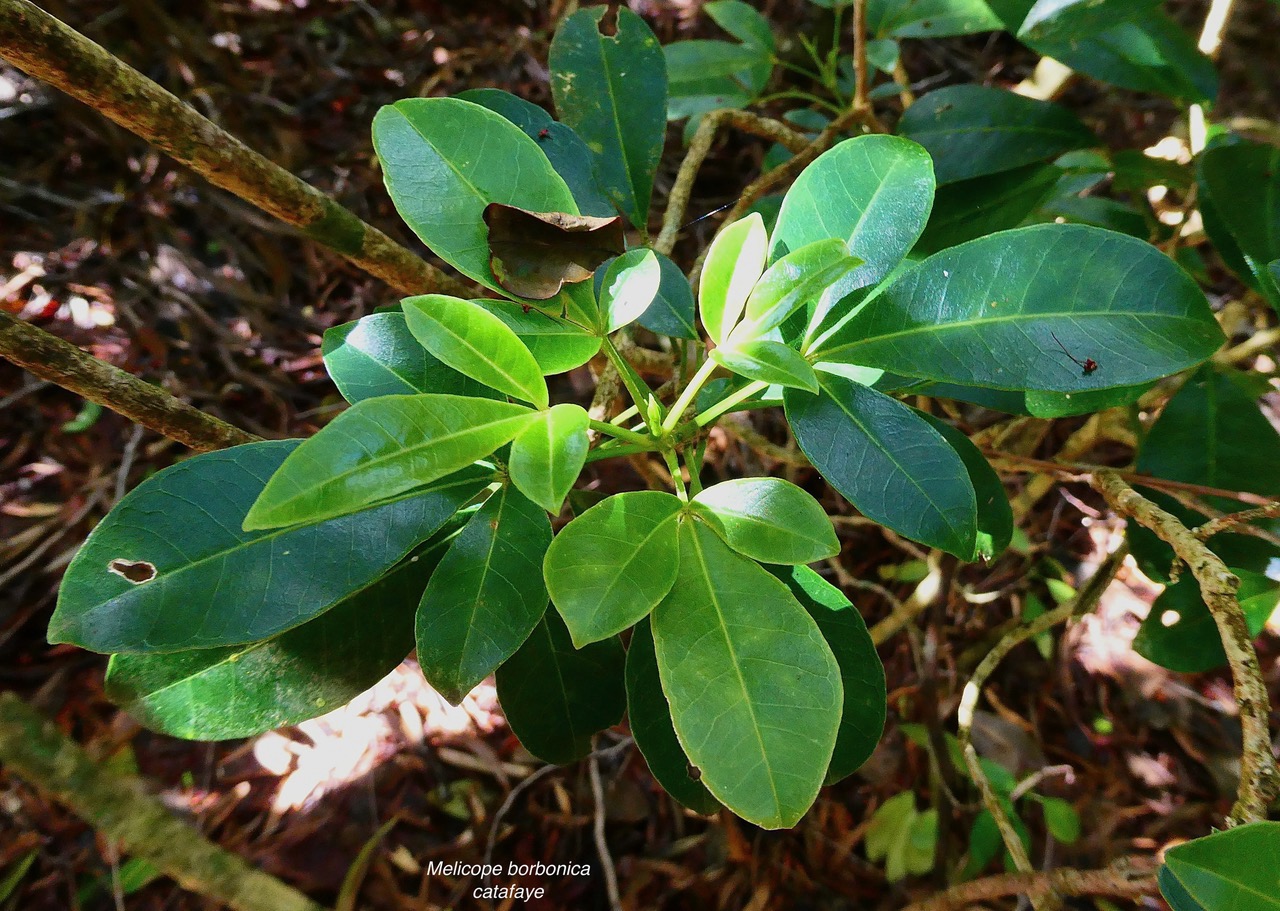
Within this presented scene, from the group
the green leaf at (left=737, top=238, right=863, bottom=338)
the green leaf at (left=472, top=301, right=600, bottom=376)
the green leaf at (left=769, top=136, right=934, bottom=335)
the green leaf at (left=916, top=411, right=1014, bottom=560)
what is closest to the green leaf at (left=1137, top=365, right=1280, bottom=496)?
the green leaf at (left=916, top=411, right=1014, bottom=560)

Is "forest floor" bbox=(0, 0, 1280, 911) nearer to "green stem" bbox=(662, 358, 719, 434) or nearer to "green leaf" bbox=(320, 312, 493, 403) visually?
"green stem" bbox=(662, 358, 719, 434)

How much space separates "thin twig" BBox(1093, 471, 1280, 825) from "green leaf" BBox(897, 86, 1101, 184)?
57 centimetres

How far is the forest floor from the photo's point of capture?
1384 mm

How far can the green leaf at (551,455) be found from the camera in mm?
459

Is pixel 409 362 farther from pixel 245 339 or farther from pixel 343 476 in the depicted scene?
pixel 245 339

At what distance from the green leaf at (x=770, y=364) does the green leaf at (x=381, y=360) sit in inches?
9.2

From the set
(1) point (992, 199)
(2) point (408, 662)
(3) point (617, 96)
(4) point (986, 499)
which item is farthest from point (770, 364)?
(2) point (408, 662)

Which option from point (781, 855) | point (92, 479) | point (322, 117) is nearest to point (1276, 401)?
point (781, 855)

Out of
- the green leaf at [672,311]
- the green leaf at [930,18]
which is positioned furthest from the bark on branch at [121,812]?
the green leaf at [930,18]

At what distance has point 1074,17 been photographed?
2.19 feet

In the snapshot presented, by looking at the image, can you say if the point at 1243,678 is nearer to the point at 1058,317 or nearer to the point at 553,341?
the point at 1058,317

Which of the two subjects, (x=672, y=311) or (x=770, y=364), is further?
(x=672, y=311)

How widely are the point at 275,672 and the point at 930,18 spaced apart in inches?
50.0

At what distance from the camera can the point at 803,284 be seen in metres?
0.52
